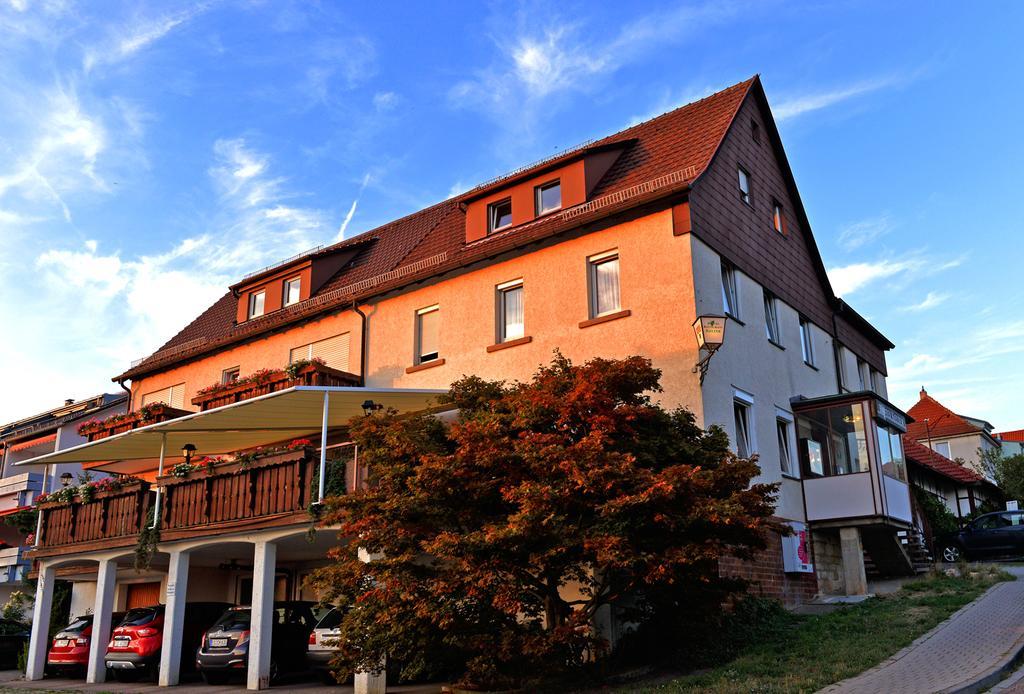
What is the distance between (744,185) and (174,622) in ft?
51.6

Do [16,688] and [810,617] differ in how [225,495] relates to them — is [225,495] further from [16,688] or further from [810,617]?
[810,617]

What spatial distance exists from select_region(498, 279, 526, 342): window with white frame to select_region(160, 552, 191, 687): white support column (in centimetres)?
823

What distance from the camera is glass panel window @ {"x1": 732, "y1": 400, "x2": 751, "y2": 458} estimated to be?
1814 cm

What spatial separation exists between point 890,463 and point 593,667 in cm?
1085

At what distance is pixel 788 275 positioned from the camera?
75.0 feet

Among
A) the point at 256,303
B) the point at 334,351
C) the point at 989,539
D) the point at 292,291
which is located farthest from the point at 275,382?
the point at 989,539

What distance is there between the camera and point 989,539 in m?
26.0

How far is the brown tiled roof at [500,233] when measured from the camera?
19016 millimetres

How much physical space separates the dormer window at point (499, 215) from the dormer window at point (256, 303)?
876cm

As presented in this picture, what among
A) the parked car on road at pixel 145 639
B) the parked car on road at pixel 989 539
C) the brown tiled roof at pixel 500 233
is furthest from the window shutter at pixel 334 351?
the parked car on road at pixel 989 539

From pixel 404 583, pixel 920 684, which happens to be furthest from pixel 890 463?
pixel 404 583

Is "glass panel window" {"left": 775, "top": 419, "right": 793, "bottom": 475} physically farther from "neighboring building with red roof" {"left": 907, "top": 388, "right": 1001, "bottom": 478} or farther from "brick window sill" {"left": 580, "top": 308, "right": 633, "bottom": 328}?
"neighboring building with red roof" {"left": 907, "top": 388, "right": 1001, "bottom": 478}

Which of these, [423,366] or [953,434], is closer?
[423,366]

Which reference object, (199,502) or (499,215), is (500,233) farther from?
(199,502)
